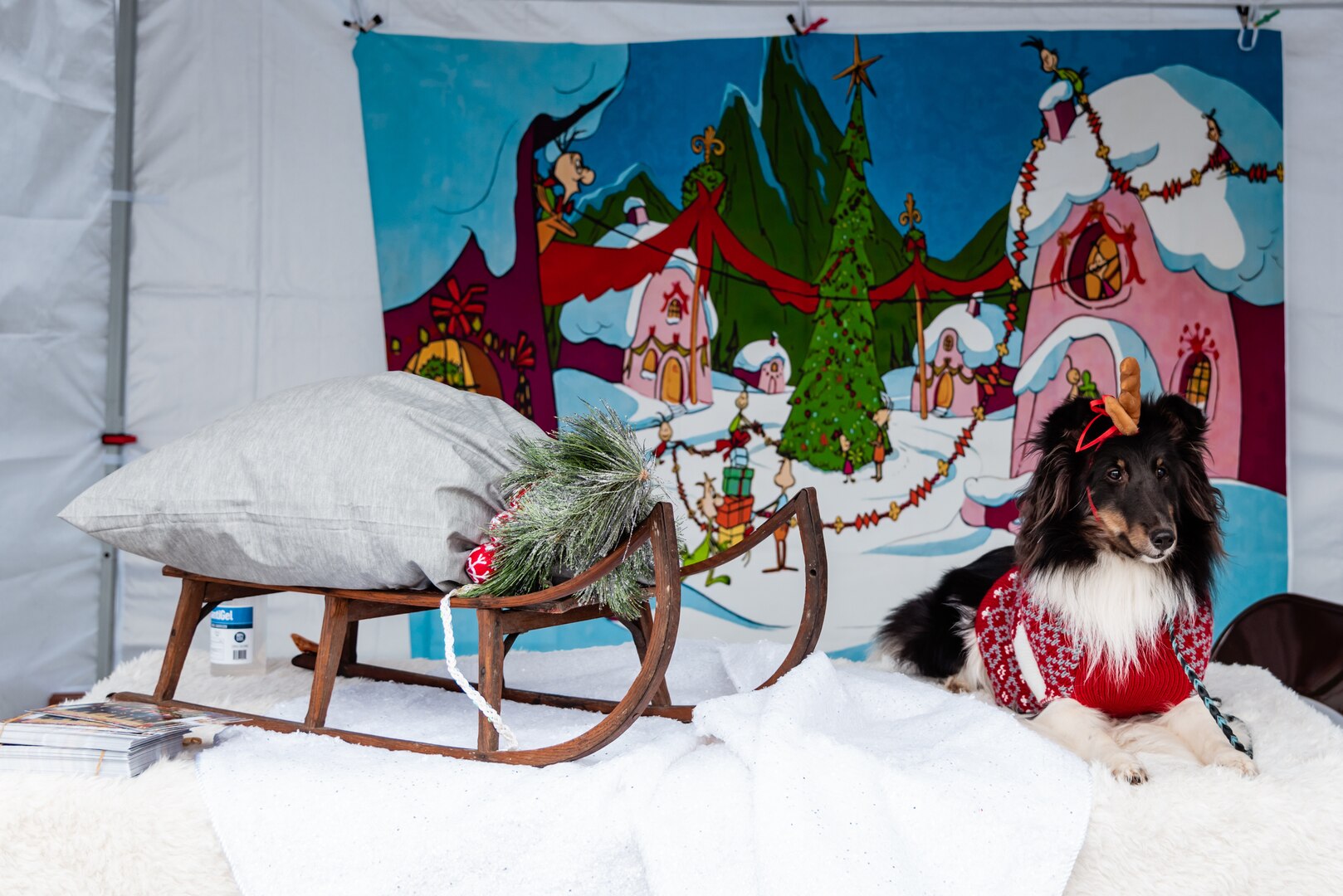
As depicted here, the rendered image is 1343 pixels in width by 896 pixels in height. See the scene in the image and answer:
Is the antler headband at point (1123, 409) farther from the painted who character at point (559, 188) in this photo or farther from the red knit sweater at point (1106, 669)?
the painted who character at point (559, 188)

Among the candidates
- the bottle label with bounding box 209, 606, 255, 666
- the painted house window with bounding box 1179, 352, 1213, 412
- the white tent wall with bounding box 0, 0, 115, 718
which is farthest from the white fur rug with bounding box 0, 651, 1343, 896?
the painted house window with bounding box 1179, 352, 1213, 412

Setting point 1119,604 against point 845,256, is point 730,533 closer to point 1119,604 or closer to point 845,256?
point 845,256

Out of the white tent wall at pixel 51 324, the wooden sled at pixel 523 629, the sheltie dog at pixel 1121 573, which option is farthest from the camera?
the white tent wall at pixel 51 324

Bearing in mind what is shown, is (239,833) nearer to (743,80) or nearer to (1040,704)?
(1040,704)

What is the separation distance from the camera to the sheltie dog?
4.56 feet

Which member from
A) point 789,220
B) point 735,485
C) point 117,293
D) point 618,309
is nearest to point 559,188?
point 618,309

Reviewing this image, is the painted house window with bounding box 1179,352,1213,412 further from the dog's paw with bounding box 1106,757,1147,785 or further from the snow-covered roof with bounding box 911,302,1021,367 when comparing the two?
the dog's paw with bounding box 1106,757,1147,785

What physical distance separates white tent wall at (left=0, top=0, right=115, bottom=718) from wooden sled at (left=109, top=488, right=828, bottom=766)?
3.61ft

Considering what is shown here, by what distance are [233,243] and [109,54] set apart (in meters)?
0.55

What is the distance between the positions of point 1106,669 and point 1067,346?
63.7 inches

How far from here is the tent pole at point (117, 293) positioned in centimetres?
261

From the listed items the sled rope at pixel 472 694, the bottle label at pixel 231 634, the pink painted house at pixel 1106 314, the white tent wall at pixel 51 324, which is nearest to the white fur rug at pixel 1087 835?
the sled rope at pixel 472 694

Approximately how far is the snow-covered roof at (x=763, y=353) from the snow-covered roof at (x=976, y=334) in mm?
369

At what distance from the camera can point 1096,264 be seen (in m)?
2.83
